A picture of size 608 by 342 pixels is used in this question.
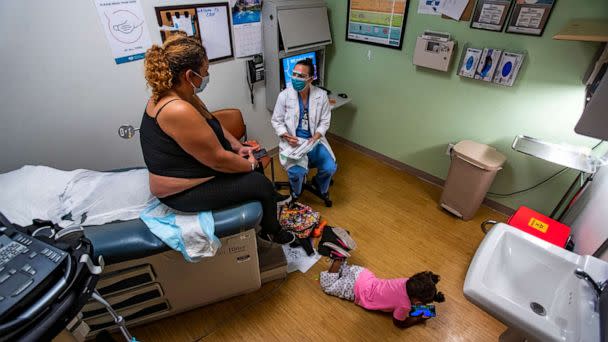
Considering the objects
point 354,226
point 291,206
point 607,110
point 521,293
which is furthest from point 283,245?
point 607,110

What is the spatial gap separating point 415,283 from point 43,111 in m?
2.26

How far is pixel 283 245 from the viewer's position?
2061 millimetres

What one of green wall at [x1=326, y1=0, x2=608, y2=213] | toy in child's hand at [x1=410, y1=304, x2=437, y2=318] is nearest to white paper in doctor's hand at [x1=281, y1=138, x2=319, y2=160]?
green wall at [x1=326, y1=0, x2=608, y2=213]

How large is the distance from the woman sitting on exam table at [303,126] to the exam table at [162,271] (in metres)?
0.81

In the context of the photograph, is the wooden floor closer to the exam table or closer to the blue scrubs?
the exam table

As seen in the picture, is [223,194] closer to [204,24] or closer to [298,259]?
[298,259]

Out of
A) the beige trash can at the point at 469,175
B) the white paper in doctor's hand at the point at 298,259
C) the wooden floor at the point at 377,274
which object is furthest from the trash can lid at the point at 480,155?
the white paper in doctor's hand at the point at 298,259

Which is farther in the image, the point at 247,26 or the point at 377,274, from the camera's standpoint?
the point at 247,26

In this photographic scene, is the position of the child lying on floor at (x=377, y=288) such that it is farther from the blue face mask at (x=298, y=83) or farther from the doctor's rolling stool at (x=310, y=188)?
the blue face mask at (x=298, y=83)

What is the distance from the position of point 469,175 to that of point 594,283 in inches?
49.6

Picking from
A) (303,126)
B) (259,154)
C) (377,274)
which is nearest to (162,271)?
(259,154)

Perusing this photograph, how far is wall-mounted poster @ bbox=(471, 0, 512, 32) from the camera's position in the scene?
1889mm

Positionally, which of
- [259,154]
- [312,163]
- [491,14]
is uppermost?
[491,14]

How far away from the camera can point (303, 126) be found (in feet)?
7.59
